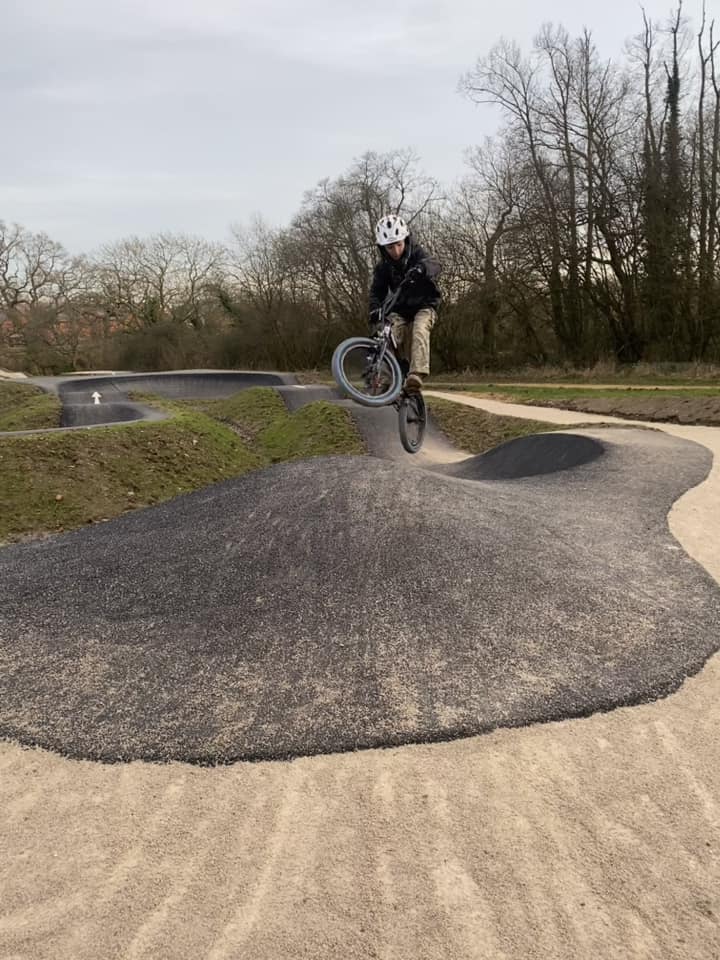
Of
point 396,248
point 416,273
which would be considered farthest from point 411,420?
point 396,248

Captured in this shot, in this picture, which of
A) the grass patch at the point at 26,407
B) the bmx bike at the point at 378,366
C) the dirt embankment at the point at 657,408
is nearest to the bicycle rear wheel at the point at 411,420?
the bmx bike at the point at 378,366

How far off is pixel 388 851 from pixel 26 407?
22.4 meters

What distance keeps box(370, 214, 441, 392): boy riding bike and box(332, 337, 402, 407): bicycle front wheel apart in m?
0.19

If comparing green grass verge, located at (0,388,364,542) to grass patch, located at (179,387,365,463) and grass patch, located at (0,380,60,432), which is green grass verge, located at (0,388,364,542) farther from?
grass patch, located at (0,380,60,432)

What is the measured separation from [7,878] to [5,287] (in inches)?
2696

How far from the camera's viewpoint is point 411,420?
24.2ft

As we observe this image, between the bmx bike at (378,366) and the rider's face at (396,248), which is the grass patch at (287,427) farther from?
the rider's face at (396,248)

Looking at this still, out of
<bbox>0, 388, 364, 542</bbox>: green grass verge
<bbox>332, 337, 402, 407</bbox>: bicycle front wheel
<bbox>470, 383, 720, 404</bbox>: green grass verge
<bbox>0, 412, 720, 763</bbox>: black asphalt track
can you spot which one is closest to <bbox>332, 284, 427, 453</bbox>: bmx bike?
<bbox>332, 337, 402, 407</bbox>: bicycle front wheel

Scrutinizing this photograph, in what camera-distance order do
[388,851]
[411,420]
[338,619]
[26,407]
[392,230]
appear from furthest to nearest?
[26,407]
[411,420]
[392,230]
[338,619]
[388,851]

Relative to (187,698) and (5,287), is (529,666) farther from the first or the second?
(5,287)

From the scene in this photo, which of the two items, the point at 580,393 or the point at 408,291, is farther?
the point at 580,393

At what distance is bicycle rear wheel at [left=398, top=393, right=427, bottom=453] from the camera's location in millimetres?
6996

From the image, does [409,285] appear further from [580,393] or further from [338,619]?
[580,393]

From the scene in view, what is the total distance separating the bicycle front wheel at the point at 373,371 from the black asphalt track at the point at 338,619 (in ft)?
2.67
